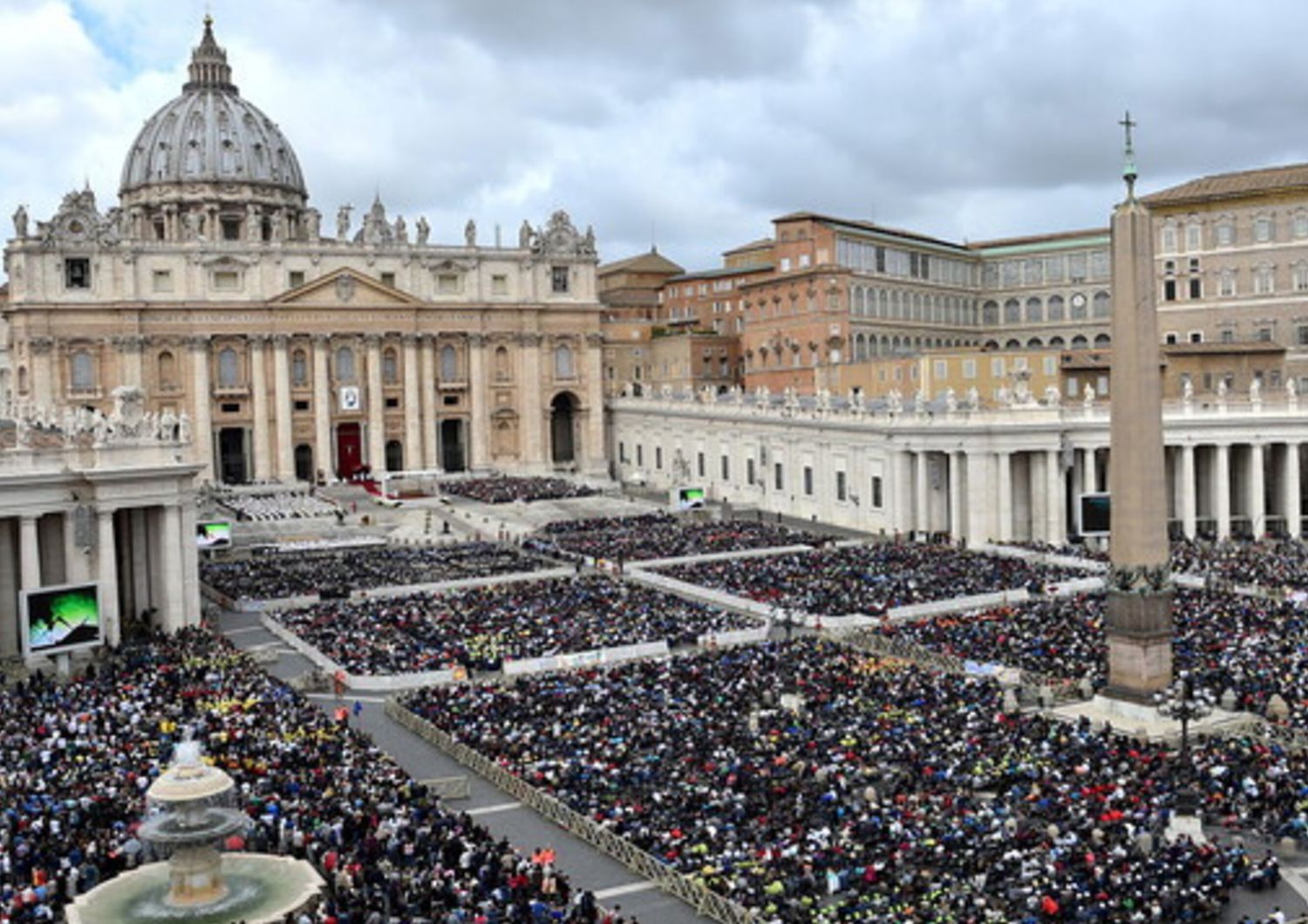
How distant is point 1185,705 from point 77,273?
79144 mm

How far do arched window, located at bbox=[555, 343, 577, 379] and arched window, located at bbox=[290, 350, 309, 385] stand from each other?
1823 cm

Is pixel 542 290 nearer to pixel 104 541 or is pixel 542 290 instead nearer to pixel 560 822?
pixel 104 541

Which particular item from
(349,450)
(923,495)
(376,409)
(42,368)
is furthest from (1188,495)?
(42,368)

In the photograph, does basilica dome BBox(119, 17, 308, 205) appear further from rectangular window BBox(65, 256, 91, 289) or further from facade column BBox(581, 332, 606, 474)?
facade column BBox(581, 332, 606, 474)

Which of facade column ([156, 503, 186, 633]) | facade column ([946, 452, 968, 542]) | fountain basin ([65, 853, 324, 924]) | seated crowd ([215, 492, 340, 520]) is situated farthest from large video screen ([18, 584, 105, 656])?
facade column ([946, 452, 968, 542])

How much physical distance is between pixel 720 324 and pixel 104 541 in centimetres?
7893

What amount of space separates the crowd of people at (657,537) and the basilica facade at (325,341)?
3168 cm

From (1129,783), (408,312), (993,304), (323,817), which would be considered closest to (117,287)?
(408,312)

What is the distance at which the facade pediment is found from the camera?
94.1 metres

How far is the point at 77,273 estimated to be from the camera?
89.0 m

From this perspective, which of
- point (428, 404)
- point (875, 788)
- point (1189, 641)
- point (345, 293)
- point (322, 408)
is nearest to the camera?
point (875, 788)

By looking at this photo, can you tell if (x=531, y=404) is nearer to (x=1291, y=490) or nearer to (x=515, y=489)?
(x=515, y=489)

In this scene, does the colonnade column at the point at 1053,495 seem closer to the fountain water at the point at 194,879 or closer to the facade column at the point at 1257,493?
the facade column at the point at 1257,493

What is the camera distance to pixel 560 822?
2536cm
